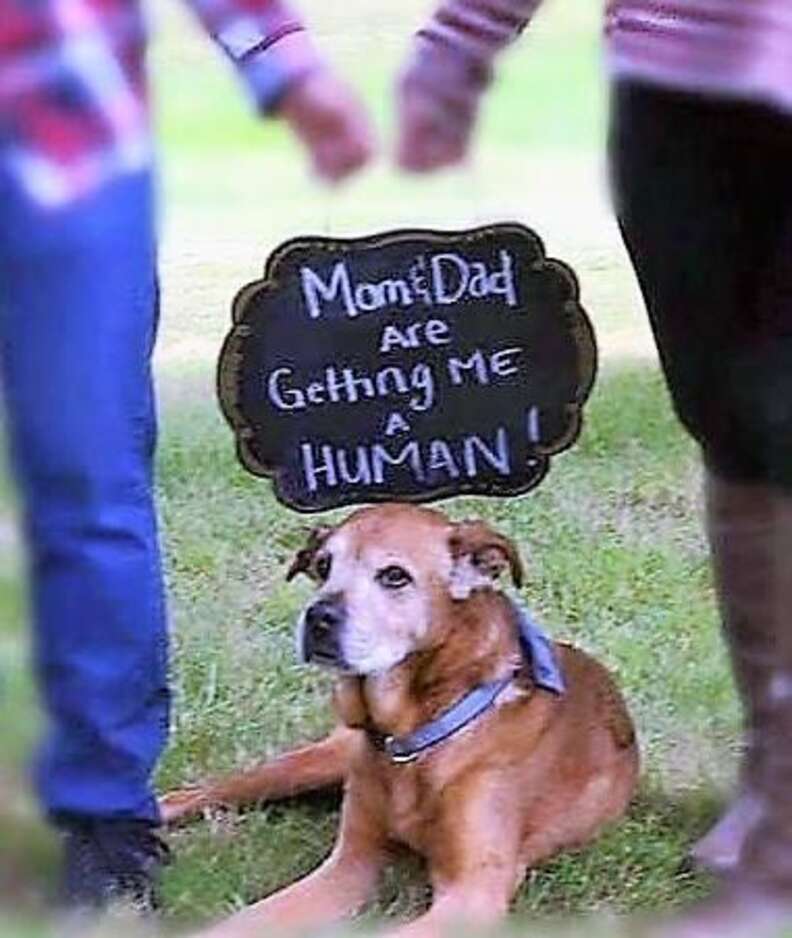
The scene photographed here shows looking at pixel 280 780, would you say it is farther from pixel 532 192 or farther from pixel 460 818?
pixel 532 192

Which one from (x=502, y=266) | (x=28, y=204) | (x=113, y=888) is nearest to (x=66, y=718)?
(x=113, y=888)

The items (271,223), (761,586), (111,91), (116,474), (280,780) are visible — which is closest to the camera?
(111,91)

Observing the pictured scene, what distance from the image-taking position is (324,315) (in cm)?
212

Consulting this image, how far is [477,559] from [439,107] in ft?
1.42

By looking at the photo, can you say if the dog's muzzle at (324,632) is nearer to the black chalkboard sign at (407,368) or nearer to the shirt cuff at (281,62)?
the black chalkboard sign at (407,368)

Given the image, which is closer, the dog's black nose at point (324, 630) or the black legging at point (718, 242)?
the black legging at point (718, 242)

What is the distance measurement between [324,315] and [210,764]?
428 mm

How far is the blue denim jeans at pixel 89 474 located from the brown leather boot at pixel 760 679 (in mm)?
387

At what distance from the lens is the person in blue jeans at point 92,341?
157 cm

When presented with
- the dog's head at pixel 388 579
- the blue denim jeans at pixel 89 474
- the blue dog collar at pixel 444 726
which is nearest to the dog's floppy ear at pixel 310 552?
the dog's head at pixel 388 579

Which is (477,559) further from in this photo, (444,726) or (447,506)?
(447,506)

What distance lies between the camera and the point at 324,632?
6.69 feet

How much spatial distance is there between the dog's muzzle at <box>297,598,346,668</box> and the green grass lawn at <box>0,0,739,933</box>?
19 centimetres

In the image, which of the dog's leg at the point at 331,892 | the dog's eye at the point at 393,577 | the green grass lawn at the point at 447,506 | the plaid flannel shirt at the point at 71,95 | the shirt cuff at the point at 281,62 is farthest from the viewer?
the dog's eye at the point at 393,577
